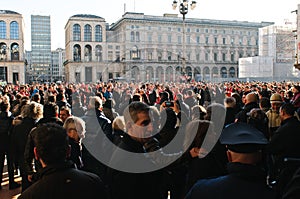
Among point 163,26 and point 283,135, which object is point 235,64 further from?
point 283,135

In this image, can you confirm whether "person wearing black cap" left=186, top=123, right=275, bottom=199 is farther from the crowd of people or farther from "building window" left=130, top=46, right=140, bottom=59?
"building window" left=130, top=46, right=140, bottom=59

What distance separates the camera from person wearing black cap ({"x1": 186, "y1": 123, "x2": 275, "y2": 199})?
6.27 feet

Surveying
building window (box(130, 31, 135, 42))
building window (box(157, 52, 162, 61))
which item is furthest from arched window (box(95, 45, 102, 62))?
building window (box(157, 52, 162, 61))

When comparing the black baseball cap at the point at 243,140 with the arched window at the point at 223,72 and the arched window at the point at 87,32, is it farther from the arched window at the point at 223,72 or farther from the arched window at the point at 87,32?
the arched window at the point at 223,72

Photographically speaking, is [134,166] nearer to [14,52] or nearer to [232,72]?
[14,52]

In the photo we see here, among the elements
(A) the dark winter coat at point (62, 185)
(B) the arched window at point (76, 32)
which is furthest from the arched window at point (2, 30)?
(A) the dark winter coat at point (62, 185)

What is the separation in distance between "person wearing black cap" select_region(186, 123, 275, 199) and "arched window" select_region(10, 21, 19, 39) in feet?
223

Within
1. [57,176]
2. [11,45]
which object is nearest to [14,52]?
[11,45]

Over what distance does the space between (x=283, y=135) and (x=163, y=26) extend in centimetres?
7238

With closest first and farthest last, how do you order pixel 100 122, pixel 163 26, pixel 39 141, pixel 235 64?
pixel 39 141, pixel 100 122, pixel 163 26, pixel 235 64

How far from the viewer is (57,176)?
7.02 feet

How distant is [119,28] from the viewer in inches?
3007

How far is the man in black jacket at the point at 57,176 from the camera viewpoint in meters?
2.11

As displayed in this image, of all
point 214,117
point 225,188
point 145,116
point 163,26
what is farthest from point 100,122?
point 163,26
